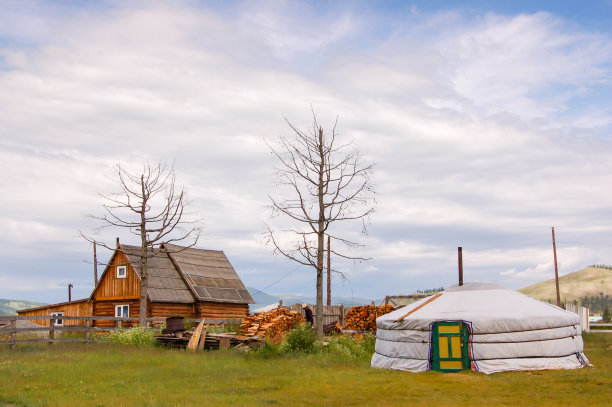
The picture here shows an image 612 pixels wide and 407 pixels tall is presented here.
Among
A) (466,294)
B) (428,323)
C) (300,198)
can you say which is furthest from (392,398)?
(300,198)

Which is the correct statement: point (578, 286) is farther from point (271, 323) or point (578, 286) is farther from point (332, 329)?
point (271, 323)

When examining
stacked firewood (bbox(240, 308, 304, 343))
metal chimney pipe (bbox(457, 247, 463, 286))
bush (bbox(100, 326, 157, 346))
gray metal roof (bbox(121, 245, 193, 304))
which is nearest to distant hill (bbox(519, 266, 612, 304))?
gray metal roof (bbox(121, 245, 193, 304))

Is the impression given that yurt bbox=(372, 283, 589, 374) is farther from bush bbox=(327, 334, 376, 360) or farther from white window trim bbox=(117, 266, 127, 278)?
white window trim bbox=(117, 266, 127, 278)

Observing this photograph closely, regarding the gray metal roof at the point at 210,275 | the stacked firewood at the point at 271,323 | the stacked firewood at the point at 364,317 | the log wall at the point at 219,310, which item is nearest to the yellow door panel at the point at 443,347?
the stacked firewood at the point at 271,323

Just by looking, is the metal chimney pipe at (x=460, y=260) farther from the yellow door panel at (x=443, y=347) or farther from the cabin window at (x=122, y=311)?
the cabin window at (x=122, y=311)

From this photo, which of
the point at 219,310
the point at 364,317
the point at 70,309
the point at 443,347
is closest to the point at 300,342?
the point at 443,347

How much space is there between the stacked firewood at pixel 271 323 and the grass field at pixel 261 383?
250 inches

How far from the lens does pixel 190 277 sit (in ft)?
118

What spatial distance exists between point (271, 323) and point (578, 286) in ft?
350

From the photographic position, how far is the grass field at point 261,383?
41.1 feet

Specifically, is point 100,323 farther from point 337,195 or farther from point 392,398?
point 392,398

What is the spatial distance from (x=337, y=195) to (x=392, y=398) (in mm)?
11326

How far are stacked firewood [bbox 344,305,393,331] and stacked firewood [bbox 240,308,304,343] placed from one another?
2712 millimetres

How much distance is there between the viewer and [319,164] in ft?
75.9
